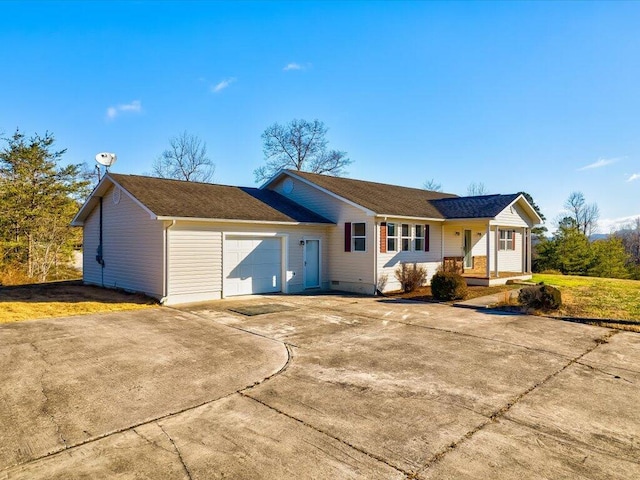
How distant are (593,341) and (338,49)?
1224 centimetres

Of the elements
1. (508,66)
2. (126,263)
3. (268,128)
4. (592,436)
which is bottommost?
(592,436)

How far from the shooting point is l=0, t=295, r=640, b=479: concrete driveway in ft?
11.5

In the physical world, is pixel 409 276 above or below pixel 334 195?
below

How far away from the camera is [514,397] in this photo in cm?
508

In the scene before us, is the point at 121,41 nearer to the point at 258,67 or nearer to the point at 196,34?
the point at 196,34

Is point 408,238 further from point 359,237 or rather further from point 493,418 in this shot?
point 493,418

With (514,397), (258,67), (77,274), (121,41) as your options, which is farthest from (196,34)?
(77,274)

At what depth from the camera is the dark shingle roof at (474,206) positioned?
17.4 meters

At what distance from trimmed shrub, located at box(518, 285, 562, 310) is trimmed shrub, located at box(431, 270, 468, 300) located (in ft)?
7.28

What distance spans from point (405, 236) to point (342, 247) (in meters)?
2.76

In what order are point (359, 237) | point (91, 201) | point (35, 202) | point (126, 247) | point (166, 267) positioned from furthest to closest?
point (35, 202)
point (91, 201)
point (359, 237)
point (126, 247)
point (166, 267)

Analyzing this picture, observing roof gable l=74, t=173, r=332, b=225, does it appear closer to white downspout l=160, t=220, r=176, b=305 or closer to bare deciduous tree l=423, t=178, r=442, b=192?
white downspout l=160, t=220, r=176, b=305

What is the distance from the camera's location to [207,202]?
1408 centimetres

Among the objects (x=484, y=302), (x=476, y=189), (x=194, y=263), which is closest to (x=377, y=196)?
(x=484, y=302)
